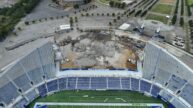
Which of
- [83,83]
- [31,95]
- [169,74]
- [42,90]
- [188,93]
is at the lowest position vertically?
[31,95]

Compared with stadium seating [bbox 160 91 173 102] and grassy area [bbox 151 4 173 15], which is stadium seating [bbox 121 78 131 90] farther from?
grassy area [bbox 151 4 173 15]

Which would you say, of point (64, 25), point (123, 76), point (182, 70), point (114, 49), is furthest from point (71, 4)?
point (182, 70)

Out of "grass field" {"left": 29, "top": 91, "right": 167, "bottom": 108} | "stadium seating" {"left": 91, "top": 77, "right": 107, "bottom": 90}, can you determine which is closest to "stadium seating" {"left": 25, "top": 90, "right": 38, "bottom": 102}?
"grass field" {"left": 29, "top": 91, "right": 167, "bottom": 108}

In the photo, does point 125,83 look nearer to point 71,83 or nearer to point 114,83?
point 114,83

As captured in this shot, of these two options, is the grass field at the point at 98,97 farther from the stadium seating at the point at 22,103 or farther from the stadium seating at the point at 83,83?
the stadium seating at the point at 22,103

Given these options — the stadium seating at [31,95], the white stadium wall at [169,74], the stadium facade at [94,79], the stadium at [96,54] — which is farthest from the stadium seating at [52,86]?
the white stadium wall at [169,74]

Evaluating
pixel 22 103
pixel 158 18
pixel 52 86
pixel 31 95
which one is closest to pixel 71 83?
pixel 52 86

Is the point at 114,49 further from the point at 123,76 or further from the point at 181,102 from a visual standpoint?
the point at 181,102
